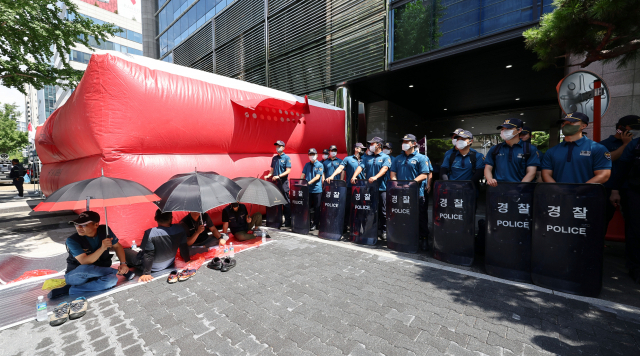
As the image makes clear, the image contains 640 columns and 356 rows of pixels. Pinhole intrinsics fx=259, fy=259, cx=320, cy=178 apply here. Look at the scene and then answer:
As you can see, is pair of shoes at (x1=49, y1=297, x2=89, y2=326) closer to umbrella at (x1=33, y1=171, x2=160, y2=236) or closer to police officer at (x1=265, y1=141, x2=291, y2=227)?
umbrella at (x1=33, y1=171, x2=160, y2=236)

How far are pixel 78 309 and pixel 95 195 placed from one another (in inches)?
47.8

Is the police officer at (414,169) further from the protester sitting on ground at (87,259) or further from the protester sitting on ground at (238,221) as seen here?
the protester sitting on ground at (87,259)

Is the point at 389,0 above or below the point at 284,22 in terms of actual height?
below

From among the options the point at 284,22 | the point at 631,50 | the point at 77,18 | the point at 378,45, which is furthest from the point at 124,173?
the point at 284,22

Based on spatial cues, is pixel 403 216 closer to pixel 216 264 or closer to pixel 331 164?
pixel 331 164

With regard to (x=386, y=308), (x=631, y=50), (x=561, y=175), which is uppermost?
(x=631, y=50)

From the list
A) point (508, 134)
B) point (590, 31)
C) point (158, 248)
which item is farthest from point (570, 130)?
point (158, 248)

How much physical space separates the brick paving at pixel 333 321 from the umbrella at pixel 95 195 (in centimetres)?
113

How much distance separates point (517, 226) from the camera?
3.41 metres

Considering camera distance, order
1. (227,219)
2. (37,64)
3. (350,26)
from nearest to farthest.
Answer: (227,219) < (37,64) < (350,26)

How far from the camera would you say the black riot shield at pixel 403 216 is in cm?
443

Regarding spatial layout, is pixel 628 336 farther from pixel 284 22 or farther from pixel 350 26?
pixel 284 22

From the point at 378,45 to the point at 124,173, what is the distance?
8668mm

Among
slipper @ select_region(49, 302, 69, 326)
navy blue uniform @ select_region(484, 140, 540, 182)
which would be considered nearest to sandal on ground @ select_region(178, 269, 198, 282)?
slipper @ select_region(49, 302, 69, 326)
